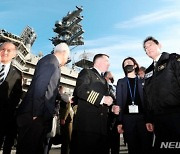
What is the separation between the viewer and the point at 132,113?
4160 millimetres

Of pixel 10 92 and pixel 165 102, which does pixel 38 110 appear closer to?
pixel 10 92

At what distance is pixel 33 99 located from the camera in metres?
3.15

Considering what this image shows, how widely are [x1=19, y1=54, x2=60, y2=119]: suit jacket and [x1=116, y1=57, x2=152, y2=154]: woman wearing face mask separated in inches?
61.6

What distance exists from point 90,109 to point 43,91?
37.6 inches

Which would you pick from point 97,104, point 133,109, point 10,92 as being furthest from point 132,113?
point 10,92

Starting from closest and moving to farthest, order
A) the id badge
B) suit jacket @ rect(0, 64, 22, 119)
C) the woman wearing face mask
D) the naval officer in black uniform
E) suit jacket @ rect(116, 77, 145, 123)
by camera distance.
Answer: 1. the naval officer in black uniform
2. suit jacket @ rect(0, 64, 22, 119)
3. the woman wearing face mask
4. the id badge
5. suit jacket @ rect(116, 77, 145, 123)

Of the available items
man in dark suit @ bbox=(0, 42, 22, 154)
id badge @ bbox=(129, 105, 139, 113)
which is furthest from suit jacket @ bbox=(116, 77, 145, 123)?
man in dark suit @ bbox=(0, 42, 22, 154)

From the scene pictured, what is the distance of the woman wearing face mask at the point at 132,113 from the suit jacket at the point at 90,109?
551 millimetres

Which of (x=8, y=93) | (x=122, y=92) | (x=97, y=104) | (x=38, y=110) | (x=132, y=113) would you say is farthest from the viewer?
(x=122, y=92)

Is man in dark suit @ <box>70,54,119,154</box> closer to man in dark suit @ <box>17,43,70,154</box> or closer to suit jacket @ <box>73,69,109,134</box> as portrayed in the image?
suit jacket @ <box>73,69,109,134</box>

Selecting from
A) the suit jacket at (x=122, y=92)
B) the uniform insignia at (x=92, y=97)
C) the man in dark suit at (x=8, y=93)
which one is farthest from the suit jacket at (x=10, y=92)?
the suit jacket at (x=122, y=92)

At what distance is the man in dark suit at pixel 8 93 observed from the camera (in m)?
3.86

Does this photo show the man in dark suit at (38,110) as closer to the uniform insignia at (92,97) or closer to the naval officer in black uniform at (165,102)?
the uniform insignia at (92,97)

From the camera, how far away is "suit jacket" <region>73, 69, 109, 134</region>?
3.69 meters
